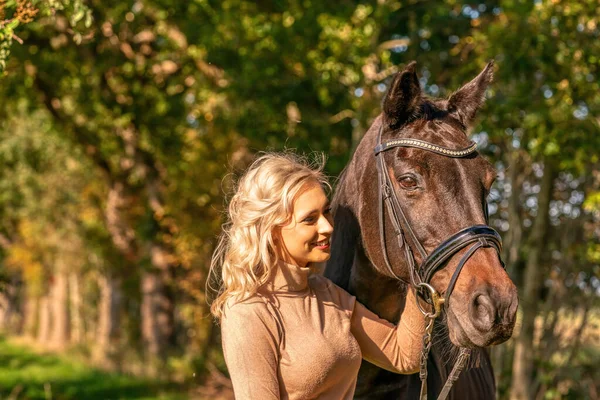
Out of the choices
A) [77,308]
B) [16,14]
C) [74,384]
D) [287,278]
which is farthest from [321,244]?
[77,308]

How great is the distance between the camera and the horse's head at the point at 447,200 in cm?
272

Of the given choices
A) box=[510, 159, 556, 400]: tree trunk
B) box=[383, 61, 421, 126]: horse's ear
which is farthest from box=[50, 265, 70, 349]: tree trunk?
box=[383, 61, 421, 126]: horse's ear

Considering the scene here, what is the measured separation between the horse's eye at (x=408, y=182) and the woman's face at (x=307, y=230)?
A: 32cm

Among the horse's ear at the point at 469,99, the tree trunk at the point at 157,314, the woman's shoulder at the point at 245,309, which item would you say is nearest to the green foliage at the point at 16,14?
the woman's shoulder at the point at 245,309

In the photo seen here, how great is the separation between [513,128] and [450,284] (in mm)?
6273

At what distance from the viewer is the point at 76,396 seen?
512 inches

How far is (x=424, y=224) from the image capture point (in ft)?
10.0

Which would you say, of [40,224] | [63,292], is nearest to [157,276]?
[40,224]

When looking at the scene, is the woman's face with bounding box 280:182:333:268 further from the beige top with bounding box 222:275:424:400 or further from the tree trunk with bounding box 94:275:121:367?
the tree trunk with bounding box 94:275:121:367

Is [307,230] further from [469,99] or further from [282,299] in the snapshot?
[469,99]

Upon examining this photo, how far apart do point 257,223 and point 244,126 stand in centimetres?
858

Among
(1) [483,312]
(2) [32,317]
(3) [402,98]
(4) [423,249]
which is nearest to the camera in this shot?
(1) [483,312]

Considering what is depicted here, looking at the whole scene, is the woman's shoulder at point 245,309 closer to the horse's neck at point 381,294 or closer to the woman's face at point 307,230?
the woman's face at point 307,230

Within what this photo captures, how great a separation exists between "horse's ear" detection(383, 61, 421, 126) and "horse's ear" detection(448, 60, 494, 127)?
23 centimetres
